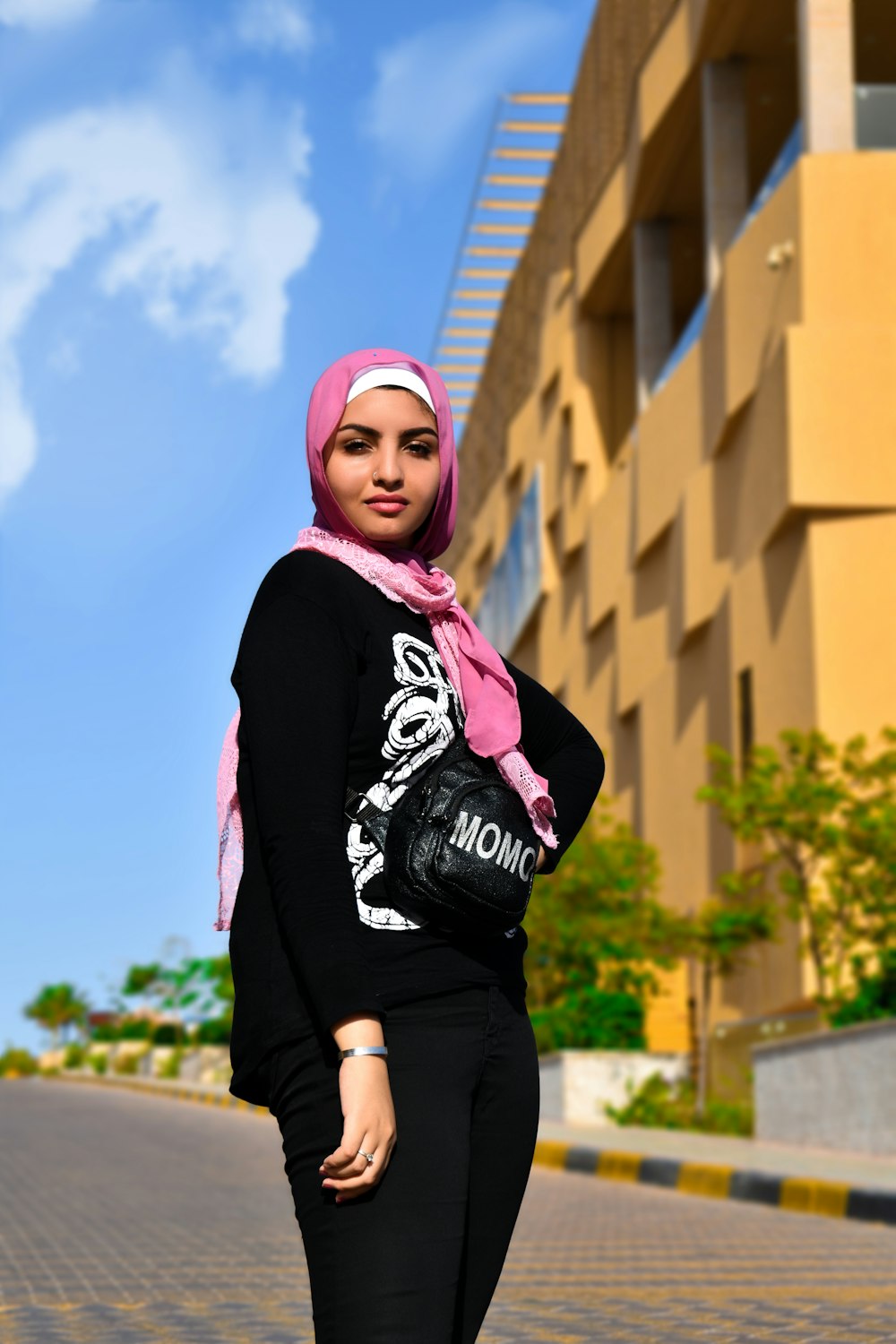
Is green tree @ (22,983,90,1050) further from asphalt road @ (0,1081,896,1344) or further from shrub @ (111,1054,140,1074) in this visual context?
asphalt road @ (0,1081,896,1344)

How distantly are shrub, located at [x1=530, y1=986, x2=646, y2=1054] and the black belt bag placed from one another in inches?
786

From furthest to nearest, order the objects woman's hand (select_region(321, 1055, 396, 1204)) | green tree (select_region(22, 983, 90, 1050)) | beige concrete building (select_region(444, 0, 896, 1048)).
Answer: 1. green tree (select_region(22, 983, 90, 1050))
2. beige concrete building (select_region(444, 0, 896, 1048))
3. woman's hand (select_region(321, 1055, 396, 1204))

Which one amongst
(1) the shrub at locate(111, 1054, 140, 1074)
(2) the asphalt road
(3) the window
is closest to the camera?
(2) the asphalt road

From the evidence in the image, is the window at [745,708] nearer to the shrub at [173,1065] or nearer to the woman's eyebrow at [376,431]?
the woman's eyebrow at [376,431]

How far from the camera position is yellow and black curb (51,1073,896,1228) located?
11.1m

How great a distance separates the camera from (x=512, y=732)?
2754 millimetres

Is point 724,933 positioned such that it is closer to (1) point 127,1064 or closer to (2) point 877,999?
(2) point 877,999

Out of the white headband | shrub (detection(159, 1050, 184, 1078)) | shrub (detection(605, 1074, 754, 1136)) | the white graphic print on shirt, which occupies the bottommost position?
the white graphic print on shirt

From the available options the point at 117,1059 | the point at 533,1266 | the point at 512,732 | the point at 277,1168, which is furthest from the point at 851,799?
the point at 117,1059

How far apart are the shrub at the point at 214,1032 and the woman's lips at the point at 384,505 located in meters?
46.9

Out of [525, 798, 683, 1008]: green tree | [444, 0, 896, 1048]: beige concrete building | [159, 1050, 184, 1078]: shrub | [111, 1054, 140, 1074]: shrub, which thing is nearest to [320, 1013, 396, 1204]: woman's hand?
[444, 0, 896, 1048]: beige concrete building

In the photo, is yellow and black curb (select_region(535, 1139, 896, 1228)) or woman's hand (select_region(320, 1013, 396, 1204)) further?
yellow and black curb (select_region(535, 1139, 896, 1228))

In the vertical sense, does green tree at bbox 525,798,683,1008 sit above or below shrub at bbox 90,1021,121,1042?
below

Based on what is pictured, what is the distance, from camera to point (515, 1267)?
9.02m
